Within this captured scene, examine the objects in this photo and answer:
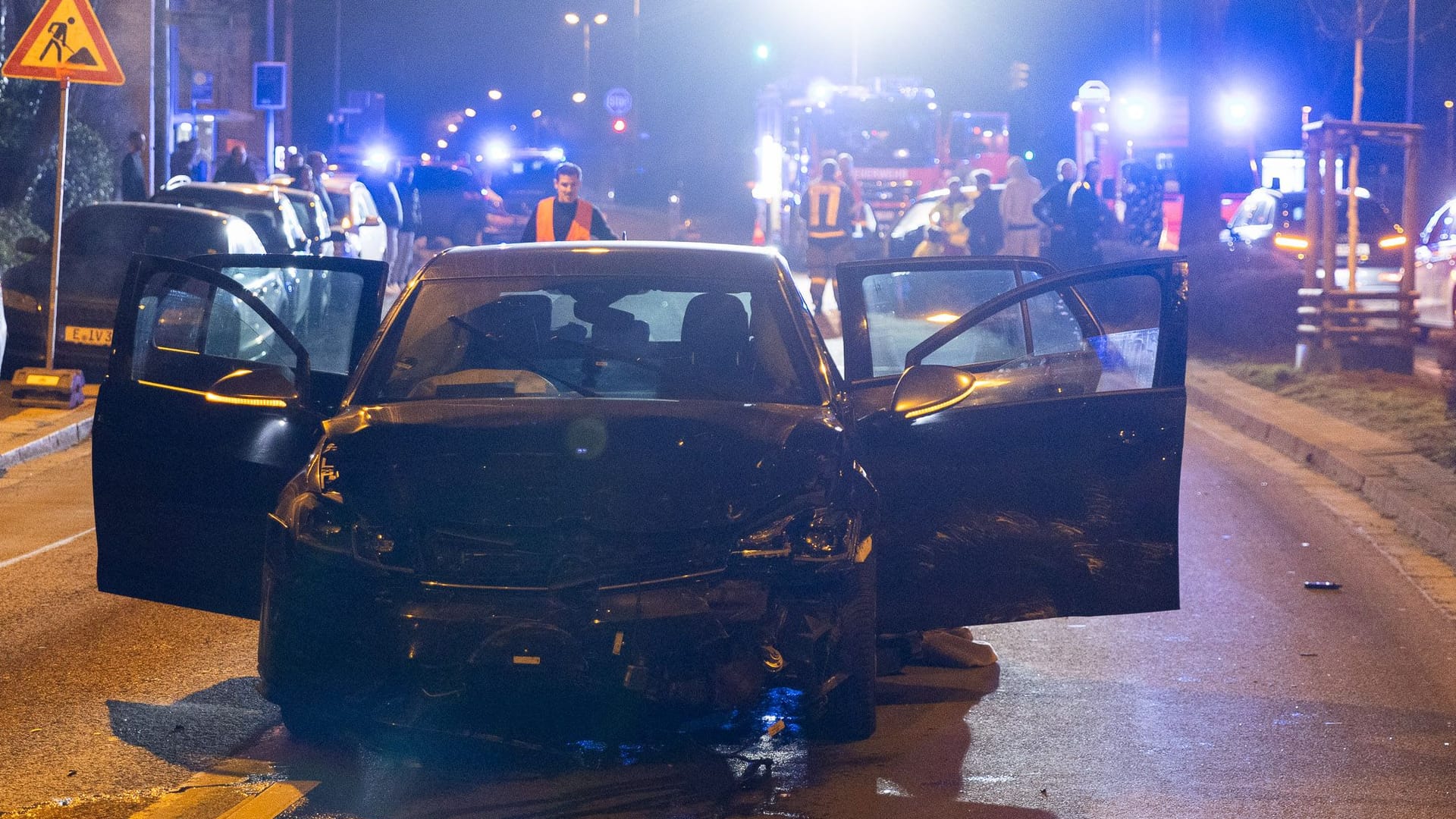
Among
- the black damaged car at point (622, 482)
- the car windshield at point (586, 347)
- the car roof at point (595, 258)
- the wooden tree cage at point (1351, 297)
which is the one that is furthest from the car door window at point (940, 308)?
the wooden tree cage at point (1351, 297)

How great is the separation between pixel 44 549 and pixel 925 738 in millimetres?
5177

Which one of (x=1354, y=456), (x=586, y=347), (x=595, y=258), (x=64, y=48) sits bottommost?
(x=1354, y=456)

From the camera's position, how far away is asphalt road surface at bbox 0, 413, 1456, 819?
4.95 metres

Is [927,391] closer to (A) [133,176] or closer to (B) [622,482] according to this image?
(B) [622,482]

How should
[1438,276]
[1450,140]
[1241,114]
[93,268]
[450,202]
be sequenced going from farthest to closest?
1. [1450,140]
2. [1241,114]
3. [450,202]
4. [1438,276]
5. [93,268]

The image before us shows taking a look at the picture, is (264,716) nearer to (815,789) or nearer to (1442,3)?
(815,789)

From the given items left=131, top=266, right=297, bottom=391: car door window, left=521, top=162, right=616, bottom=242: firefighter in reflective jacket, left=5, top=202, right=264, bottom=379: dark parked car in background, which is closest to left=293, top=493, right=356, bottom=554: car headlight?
left=131, top=266, right=297, bottom=391: car door window

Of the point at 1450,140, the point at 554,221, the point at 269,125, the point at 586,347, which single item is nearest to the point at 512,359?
the point at 586,347

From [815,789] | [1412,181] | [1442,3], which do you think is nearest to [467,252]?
[815,789]

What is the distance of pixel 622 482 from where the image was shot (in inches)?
191

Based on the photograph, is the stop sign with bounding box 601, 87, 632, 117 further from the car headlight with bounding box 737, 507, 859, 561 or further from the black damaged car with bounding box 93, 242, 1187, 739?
the car headlight with bounding box 737, 507, 859, 561

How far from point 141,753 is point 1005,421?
2857mm

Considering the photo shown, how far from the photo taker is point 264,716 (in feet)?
19.1

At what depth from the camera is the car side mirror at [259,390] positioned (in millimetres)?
5715
